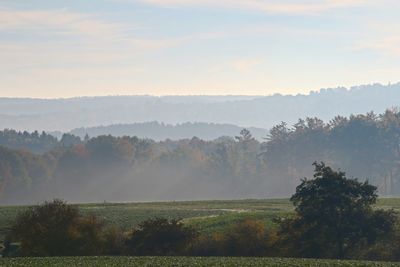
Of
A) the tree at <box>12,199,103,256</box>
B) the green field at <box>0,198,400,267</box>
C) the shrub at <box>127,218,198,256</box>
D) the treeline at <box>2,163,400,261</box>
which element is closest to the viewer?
the green field at <box>0,198,400,267</box>

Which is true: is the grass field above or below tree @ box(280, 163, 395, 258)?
below

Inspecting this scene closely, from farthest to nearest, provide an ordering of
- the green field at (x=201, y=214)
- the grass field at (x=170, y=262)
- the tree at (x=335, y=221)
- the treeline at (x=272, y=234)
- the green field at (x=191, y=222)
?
the green field at (x=201, y=214), the treeline at (x=272, y=234), the tree at (x=335, y=221), the green field at (x=191, y=222), the grass field at (x=170, y=262)

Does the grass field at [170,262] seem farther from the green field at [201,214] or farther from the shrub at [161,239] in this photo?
the green field at [201,214]

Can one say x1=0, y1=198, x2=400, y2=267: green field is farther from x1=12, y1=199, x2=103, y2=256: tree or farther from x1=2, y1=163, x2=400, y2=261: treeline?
x1=12, y1=199, x2=103, y2=256: tree

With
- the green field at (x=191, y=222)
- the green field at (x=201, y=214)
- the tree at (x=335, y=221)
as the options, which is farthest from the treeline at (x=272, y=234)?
the green field at (x=201, y=214)

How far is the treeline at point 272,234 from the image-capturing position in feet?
200

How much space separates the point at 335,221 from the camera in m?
61.1

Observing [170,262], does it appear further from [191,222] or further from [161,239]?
[191,222]

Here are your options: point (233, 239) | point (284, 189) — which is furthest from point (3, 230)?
point (284, 189)

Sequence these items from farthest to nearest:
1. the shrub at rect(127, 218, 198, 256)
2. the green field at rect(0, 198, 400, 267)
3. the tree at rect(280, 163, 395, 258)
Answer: the shrub at rect(127, 218, 198, 256), the tree at rect(280, 163, 395, 258), the green field at rect(0, 198, 400, 267)

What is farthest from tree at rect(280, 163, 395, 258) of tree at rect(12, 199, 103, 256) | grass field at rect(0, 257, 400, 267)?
tree at rect(12, 199, 103, 256)

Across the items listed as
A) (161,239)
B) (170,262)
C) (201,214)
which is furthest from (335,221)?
(201,214)

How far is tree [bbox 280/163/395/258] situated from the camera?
60844mm

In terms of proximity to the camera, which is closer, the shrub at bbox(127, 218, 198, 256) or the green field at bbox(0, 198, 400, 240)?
the shrub at bbox(127, 218, 198, 256)
